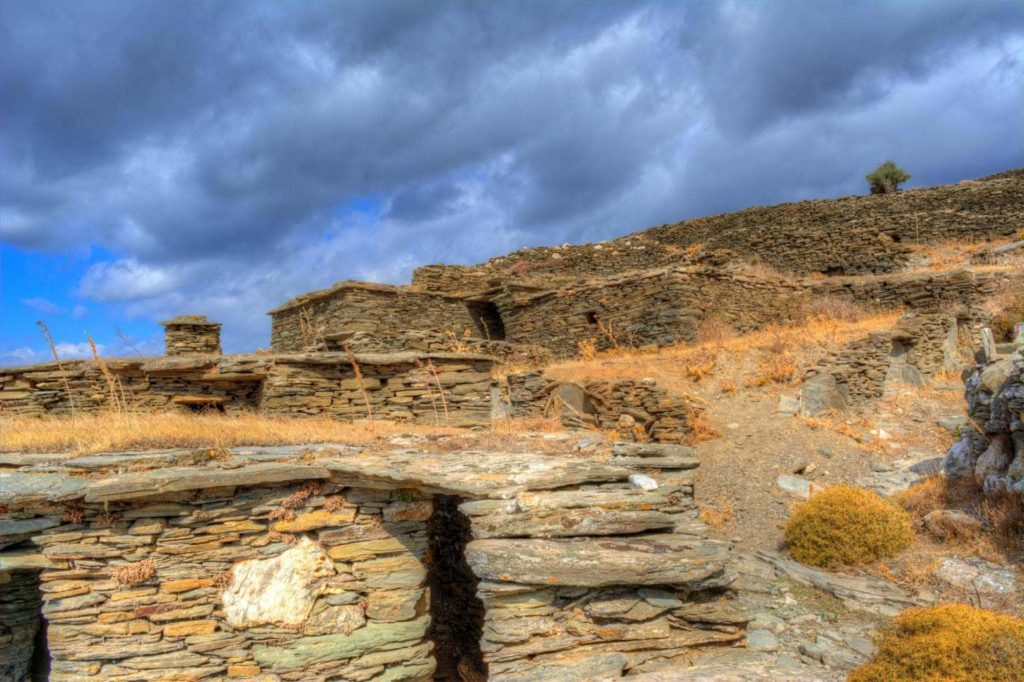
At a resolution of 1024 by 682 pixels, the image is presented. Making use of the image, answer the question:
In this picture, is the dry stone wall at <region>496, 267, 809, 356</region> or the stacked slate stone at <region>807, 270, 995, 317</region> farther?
the dry stone wall at <region>496, 267, 809, 356</region>

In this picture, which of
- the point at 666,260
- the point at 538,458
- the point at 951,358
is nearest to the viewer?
the point at 538,458

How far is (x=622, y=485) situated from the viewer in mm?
5691

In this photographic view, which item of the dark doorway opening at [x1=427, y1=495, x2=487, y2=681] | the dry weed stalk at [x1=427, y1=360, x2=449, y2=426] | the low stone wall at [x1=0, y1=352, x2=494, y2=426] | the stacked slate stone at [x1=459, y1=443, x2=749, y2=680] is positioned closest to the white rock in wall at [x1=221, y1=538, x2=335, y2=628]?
the stacked slate stone at [x1=459, y1=443, x2=749, y2=680]

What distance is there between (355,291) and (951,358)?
52.1 ft

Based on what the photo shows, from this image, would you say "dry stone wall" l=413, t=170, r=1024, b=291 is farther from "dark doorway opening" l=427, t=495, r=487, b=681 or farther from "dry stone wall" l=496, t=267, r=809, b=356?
"dark doorway opening" l=427, t=495, r=487, b=681

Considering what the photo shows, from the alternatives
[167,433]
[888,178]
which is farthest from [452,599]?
[888,178]

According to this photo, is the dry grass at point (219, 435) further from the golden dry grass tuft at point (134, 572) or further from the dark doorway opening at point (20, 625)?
the dark doorway opening at point (20, 625)

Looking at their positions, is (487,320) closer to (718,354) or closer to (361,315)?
(361,315)

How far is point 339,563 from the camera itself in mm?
5715

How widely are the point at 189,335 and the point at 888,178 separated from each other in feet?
97.5

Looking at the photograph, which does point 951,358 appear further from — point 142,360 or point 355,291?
point 142,360

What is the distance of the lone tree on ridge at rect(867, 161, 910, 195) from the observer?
27797mm

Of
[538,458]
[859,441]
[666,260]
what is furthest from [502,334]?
[538,458]

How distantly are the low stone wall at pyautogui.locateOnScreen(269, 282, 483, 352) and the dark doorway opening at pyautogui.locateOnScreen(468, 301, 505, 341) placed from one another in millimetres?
49
